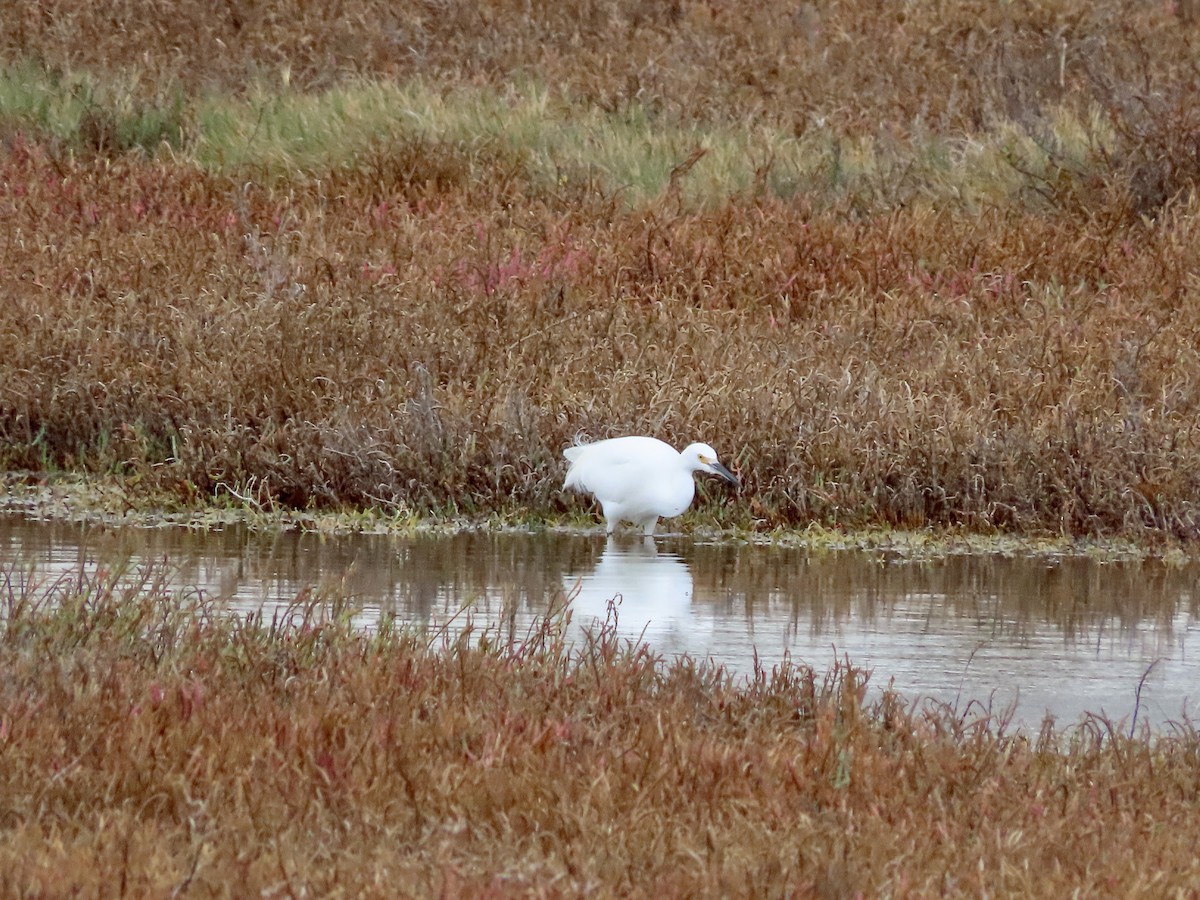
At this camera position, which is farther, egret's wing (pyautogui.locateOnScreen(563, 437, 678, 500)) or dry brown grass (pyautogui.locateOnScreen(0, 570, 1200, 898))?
egret's wing (pyautogui.locateOnScreen(563, 437, 678, 500))

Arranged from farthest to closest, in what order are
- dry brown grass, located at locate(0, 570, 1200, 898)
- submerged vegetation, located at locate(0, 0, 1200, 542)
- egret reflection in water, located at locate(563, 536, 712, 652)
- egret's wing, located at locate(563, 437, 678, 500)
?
submerged vegetation, located at locate(0, 0, 1200, 542) → egret's wing, located at locate(563, 437, 678, 500) → egret reflection in water, located at locate(563, 536, 712, 652) → dry brown grass, located at locate(0, 570, 1200, 898)

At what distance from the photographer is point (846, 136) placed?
18312 mm

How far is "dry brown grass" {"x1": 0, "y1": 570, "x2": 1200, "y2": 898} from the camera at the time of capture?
427 centimetres

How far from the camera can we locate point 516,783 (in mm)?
4848

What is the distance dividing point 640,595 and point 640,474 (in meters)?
0.98

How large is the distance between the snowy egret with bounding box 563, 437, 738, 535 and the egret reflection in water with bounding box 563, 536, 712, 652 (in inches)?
9.3

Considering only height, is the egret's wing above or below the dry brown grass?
above

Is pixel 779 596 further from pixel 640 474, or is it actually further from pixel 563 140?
pixel 563 140

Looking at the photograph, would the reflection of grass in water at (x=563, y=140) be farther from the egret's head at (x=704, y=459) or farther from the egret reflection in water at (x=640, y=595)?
the egret reflection in water at (x=640, y=595)

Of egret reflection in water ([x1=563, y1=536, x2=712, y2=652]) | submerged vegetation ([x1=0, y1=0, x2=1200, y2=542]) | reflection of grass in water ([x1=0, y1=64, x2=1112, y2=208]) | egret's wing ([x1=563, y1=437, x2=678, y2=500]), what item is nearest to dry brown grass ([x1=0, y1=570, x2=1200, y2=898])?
egret reflection in water ([x1=563, y1=536, x2=712, y2=652])

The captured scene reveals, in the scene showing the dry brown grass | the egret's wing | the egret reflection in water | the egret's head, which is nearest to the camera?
the dry brown grass

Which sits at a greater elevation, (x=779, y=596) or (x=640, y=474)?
(x=640, y=474)

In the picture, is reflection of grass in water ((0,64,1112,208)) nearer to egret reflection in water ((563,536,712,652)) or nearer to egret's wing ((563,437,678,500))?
egret's wing ((563,437,678,500))

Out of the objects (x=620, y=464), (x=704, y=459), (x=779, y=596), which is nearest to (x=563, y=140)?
(x=704, y=459)
